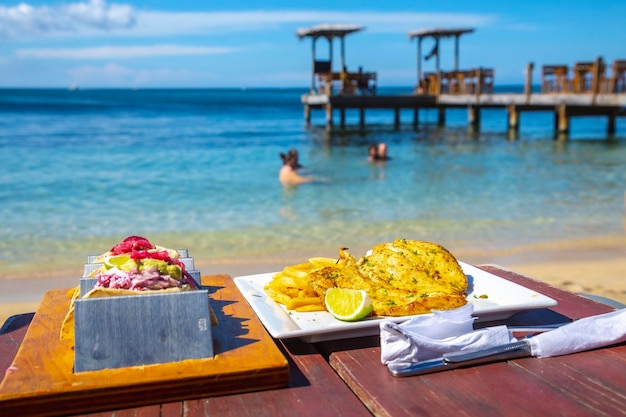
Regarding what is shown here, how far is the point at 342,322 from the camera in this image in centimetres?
210

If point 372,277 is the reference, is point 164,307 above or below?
A: above

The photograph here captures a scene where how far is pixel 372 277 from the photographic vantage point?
2402 mm

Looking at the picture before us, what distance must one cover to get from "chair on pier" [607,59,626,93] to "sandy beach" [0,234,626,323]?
569 inches

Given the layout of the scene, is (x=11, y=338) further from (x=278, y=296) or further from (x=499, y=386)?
(x=499, y=386)

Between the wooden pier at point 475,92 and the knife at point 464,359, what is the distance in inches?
861

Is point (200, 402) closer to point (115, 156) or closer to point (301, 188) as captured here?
point (301, 188)

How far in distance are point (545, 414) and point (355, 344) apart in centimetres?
66

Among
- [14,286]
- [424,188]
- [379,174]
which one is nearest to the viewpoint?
[14,286]

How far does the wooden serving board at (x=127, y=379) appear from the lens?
5.25 ft

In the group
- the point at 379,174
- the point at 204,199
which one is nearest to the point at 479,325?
the point at 204,199

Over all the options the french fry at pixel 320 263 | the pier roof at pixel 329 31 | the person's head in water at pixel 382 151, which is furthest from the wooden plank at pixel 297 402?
the pier roof at pixel 329 31

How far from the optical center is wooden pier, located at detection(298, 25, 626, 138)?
22688mm

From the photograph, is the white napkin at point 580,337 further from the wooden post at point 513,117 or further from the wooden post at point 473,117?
the wooden post at point 473,117

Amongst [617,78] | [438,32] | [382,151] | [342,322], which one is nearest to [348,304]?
Answer: [342,322]
